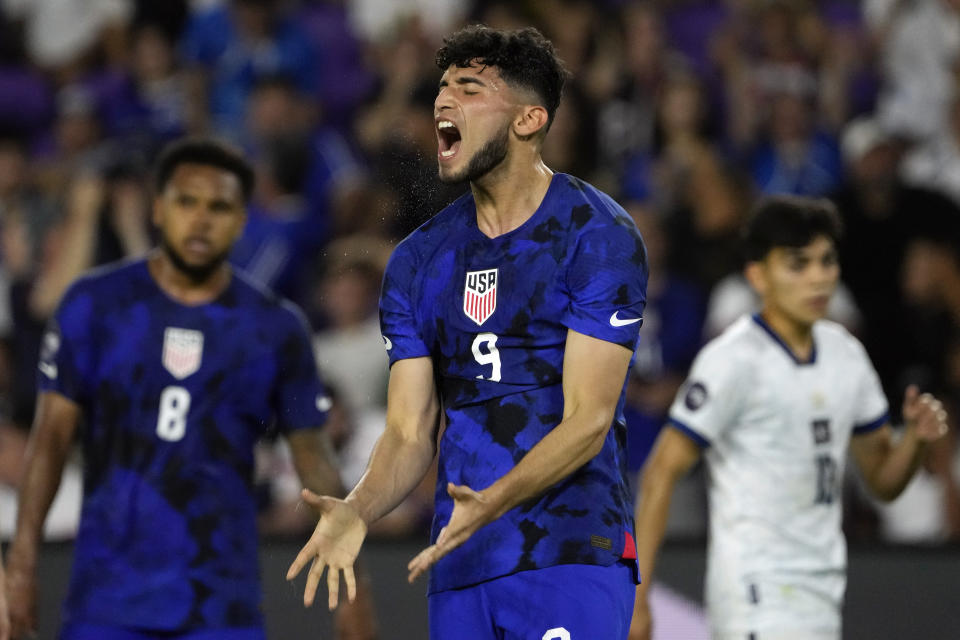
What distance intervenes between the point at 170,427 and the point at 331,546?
5.45 feet

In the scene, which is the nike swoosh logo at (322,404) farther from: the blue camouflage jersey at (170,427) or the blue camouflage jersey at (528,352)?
the blue camouflage jersey at (528,352)

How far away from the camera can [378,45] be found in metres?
9.28

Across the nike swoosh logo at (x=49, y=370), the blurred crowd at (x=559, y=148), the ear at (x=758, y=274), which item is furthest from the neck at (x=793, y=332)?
the nike swoosh logo at (x=49, y=370)

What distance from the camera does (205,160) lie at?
4875 mm

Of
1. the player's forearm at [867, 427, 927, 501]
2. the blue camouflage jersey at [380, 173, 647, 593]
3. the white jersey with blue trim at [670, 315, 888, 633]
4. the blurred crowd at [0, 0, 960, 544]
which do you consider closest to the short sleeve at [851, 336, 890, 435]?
the white jersey with blue trim at [670, 315, 888, 633]

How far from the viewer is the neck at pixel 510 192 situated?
133 inches

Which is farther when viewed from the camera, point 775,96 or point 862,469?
point 775,96

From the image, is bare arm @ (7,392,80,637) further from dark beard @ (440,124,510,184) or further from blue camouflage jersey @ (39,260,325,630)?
dark beard @ (440,124,510,184)

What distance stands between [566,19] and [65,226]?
3472 millimetres

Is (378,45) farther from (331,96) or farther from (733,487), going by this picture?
(733,487)

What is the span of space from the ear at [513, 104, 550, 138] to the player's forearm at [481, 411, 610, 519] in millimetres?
727

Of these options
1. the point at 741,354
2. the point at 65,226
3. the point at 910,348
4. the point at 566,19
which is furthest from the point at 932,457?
the point at 65,226

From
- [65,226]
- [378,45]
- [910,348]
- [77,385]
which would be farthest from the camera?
[378,45]

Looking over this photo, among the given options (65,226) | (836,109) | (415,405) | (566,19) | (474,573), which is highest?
(566,19)
